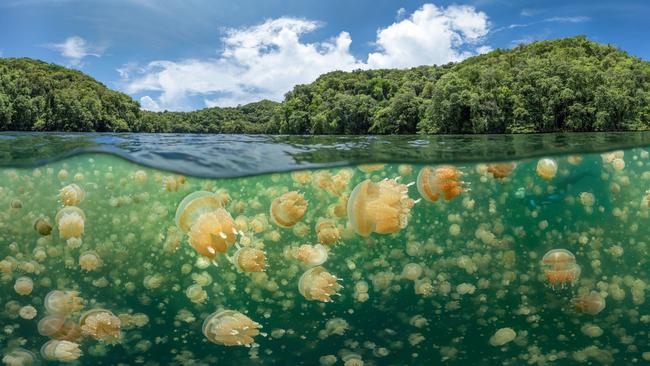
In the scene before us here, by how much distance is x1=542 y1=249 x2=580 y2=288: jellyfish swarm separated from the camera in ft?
17.7

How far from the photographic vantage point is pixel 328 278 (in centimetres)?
515

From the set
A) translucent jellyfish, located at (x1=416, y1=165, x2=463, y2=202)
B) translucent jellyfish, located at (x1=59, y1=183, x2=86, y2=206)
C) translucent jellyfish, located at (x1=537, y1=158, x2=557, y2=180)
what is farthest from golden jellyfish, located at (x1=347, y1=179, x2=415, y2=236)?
translucent jellyfish, located at (x1=59, y1=183, x2=86, y2=206)

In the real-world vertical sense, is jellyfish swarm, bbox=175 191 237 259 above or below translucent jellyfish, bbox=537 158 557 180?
below

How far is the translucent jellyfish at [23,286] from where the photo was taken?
5.37 meters

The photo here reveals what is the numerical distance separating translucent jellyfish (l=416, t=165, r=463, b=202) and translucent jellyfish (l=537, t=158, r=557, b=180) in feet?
4.19

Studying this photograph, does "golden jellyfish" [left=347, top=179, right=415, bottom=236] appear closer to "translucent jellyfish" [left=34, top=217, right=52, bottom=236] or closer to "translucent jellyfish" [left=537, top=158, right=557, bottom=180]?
"translucent jellyfish" [left=537, top=158, right=557, bottom=180]

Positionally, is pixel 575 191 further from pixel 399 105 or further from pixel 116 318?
pixel 399 105

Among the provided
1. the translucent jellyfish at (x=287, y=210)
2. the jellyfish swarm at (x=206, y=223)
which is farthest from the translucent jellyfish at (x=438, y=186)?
the jellyfish swarm at (x=206, y=223)

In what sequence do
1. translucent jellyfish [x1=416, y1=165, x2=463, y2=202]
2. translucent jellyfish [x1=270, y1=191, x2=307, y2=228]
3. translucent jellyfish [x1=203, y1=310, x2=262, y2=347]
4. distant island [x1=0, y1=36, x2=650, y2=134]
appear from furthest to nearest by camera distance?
1. distant island [x1=0, y1=36, x2=650, y2=134]
2. translucent jellyfish [x1=416, y1=165, x2=463, y2=202]
3. translucent jellyfish [x1=270, y1=191, x2=307, y2=228]
4. translucent jellyfish [x1=203, y1=310, x2=262, y2=347]

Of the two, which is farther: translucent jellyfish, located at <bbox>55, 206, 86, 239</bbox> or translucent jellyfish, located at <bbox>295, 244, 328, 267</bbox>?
translucent jellyfish, located at <bbox>55, 206, 86, 239</bbox>

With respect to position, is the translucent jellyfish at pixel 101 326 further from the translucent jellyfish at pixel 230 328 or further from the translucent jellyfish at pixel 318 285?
the translucent jellyfish at pixel 318 285

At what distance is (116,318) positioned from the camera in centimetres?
523

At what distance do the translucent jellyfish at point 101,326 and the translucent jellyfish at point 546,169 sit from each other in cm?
527

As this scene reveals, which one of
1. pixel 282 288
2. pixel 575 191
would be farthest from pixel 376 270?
pixel 575 191
